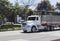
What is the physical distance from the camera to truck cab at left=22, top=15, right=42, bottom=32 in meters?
30.8

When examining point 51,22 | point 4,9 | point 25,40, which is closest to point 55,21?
point 51,22

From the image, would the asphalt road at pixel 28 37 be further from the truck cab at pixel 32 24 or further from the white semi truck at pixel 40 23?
the white semi truck at pixel 40 23

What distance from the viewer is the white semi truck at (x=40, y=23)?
30962 mm

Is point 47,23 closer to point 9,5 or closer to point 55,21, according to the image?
point 55,21

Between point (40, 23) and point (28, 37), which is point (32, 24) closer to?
point (40, 23)

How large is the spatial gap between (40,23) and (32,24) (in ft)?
5.72

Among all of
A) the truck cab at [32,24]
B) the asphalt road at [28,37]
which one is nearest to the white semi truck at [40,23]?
the truck cab at [32,24]

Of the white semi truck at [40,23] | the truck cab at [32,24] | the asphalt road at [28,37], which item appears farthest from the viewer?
the white semi truck at [40,23]

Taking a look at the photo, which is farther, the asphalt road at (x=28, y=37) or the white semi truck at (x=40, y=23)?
the white semi truck at (x=40, y=23)

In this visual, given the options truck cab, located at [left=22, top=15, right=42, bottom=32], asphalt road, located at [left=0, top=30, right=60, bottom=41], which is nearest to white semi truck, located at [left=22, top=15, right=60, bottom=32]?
truck cab, located at [left=22, top=15, right=42, bottom=32]

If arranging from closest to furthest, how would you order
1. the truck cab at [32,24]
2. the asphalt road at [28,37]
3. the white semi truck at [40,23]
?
the asphalt road at [28,37] → the truck cab at [32,24] → the white semi truck at [40,23]

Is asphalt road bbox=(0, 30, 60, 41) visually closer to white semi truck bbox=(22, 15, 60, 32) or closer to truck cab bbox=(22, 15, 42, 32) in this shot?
truck cab bbox=(22, 15, 42, 32)

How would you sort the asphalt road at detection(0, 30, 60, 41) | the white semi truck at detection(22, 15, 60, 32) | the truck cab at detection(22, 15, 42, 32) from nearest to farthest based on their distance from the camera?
1. the asphalt road at detection(0, 30, 60, 41)
2. the truck cab at detection(22, 15, 42, 32)
3. the white semi truck at detection(22, 15, 60, 32)

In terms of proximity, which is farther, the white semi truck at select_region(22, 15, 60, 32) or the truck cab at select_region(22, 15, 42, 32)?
the white semi truck at select_region(22, 15, 60, 32)
